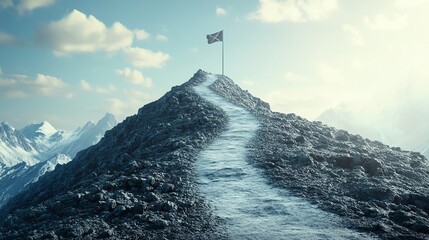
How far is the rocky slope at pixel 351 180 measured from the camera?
706 inches

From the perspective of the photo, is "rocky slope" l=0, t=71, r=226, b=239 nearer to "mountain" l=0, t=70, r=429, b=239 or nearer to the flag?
"mountain" l=0, t=70, r=429, b=239

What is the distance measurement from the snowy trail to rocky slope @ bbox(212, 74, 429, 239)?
104cm

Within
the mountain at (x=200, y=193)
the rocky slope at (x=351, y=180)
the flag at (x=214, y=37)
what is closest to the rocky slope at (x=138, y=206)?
the mountain at (x=200, y=193)

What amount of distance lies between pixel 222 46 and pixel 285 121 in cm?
A: 3678

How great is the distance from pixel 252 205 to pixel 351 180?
8260 mm

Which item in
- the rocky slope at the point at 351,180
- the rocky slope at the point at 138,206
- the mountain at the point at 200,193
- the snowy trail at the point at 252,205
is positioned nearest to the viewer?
the snowy trail at the point at 252,205

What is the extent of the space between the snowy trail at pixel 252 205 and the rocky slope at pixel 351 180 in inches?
40.9

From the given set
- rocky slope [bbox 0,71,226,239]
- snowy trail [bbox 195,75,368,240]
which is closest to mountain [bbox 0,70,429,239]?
rocky slope [bbox 0,71,226,239]

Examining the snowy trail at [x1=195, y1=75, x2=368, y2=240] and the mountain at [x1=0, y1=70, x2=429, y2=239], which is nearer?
the snowy trail at [x1=195, y1=75, x2=368, y2=240]

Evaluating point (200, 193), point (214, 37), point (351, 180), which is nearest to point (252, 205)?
point (200, 193)

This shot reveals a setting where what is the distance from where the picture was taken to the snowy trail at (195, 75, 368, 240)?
1655 cm

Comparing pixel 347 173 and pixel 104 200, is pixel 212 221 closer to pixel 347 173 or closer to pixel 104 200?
pixel 104 200

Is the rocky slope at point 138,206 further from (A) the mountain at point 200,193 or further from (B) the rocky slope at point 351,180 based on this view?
(B) the rocky slope at point 351,180

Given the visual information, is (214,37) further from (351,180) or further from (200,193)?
(200,193)
